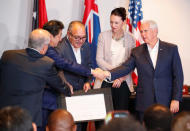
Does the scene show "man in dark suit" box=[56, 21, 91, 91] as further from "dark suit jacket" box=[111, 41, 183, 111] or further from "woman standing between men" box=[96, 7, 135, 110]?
"dark suit jacket" box=[111, 41, 183, 111]

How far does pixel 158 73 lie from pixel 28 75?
1667mm

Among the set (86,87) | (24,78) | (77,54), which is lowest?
(86,87)

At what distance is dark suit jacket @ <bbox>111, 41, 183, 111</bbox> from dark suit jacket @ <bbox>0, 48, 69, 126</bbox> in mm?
1335

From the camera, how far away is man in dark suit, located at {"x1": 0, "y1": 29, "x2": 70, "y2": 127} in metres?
3.59

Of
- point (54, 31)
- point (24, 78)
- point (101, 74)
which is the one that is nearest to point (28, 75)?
point (24, 78)

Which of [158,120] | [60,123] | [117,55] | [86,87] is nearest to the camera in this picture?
[158,120]

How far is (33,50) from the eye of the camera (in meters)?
3.70

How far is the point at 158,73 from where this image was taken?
Answer: 4418 millimetres

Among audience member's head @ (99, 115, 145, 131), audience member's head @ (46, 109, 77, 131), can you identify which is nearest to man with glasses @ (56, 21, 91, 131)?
audience member's head @ (46, 109, 77, 131)

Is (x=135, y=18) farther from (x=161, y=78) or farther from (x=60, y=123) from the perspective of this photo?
(x=60, y=123)

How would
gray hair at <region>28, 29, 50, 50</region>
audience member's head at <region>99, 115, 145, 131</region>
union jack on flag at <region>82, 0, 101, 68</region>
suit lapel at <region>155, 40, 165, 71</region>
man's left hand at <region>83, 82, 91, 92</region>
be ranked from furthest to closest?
union jack on flag at <region>82, 0, 101, 68</region> → suit lapel at <region>155, 40, 165, 71</region> → man's left hand at <region>83, 82, 91, 92</region> → gray hair at <region>28, 29, 50, 50</region> → audience member's head at <region>99, 115, 145, 131</region>

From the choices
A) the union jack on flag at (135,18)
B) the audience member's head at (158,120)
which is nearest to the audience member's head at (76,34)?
the union jack on flag at (135,18)

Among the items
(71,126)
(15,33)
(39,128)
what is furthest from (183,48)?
(71,126)

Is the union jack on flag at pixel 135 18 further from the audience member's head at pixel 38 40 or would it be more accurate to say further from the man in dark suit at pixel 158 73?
the audience member's head at pixel 38 40
